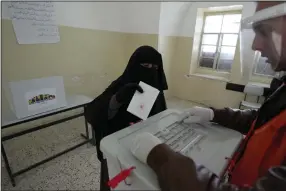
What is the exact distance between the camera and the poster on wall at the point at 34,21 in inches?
73.5

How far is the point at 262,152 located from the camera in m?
0.53

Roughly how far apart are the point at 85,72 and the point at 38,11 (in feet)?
3.27

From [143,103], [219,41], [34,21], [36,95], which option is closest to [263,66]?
[143,103]

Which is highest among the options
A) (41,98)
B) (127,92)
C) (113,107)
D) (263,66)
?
(263,66)

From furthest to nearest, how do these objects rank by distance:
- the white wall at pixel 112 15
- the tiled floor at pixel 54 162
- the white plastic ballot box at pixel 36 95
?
the white wall at pixel 112 15 → the tiled floor at pixel 54 162 → the white plastic ballot box at pixel 36 95

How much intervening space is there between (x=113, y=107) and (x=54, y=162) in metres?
1.32

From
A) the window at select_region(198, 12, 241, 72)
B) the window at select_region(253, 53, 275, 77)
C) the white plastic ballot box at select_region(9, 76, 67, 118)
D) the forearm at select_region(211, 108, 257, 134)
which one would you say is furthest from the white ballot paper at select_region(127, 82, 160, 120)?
the window at select_region(198, 12, 241, 72)

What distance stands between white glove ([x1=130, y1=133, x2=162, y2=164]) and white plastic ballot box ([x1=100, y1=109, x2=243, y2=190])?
2 cm

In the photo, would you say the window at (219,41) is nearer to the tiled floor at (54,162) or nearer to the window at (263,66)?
the window at (263,66)

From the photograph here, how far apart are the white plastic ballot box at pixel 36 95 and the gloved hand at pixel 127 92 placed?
94 centimetres

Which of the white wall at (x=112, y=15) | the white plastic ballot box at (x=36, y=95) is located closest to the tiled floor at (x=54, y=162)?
the white plastic ballot box at (x=36, y=95)

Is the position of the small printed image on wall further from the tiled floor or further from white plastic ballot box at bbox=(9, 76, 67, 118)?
the tiled floor

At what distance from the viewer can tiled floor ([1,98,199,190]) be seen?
5.12 ft

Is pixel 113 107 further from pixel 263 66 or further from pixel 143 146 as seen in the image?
pixel 263 66
